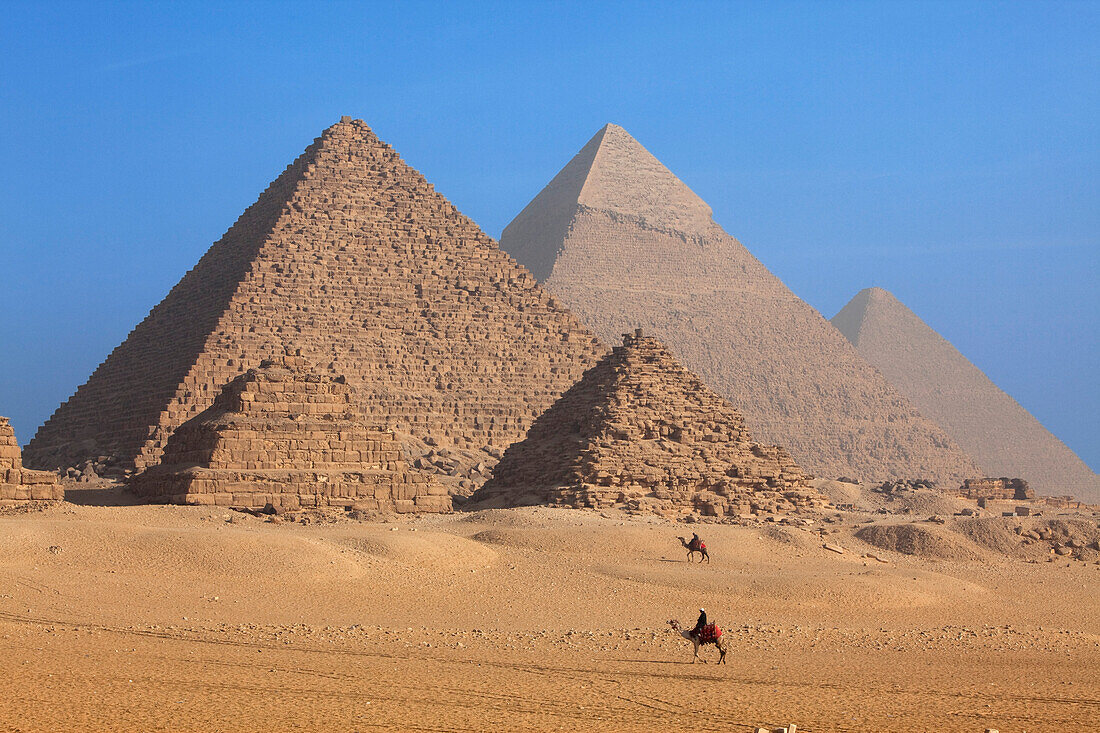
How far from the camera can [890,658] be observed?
653 inches

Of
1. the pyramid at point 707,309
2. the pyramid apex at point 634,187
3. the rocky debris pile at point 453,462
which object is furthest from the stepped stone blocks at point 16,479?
the pyramid apex at point 634,187

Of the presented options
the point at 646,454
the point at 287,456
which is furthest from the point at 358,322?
the point at 287,456

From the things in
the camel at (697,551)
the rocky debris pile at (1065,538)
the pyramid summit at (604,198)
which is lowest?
the camel at (697,551)

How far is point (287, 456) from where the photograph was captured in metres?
27.5

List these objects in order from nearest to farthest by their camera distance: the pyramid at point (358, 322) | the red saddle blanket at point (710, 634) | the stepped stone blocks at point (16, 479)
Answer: the red saddle blanket at point (710, 634) < the stepped stone blocks at point (16, 479) < the pyramid at point (358, 322)

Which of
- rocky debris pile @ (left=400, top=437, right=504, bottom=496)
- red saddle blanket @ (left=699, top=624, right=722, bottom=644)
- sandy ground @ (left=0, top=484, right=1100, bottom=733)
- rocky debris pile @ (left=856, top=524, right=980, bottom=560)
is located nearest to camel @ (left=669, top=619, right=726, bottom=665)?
red saddle blanket @ (left=699, top=624, right=722, bottom=644)

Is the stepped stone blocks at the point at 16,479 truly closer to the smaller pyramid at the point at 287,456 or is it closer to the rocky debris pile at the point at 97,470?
the smaller pyramid at the point at 287,456

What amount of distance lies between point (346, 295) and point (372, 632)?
35361 millimetres

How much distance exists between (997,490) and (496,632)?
41.8 meters

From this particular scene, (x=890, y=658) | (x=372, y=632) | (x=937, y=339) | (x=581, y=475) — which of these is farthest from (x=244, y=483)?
(x=937, y=339)

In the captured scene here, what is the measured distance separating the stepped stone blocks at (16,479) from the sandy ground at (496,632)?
815 millimetres

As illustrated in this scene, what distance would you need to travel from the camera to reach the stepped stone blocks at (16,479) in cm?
2459

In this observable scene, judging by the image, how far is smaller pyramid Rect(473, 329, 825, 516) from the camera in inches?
1203

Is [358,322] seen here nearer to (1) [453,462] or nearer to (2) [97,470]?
(1) [453,462]
